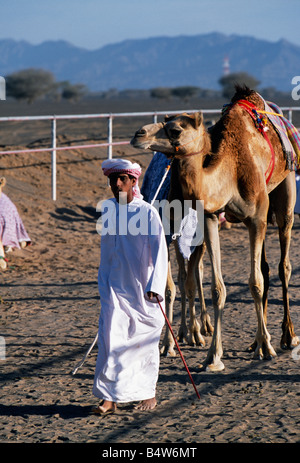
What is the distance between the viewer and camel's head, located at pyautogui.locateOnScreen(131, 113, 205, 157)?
498cm

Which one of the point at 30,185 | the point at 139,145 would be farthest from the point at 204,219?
the point at 30,185

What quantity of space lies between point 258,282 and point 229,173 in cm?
90

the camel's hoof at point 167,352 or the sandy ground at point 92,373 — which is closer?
the sandy ground at point 92,373

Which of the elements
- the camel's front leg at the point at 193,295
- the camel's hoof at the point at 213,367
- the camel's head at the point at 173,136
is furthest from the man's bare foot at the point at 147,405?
the camel's head at the point at 173,136

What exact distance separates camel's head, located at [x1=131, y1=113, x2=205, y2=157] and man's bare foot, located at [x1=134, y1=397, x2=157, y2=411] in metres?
1.63

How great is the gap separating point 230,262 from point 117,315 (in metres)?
5.00

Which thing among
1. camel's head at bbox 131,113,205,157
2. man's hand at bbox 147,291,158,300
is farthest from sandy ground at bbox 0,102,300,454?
camel's head at bbox 131,113,205,157

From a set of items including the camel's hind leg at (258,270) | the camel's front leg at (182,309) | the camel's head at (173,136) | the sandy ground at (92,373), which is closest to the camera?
the sandy ground at (92,373)

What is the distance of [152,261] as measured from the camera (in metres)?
4.73

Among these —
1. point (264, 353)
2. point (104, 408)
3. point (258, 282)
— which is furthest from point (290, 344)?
point (104, 408)

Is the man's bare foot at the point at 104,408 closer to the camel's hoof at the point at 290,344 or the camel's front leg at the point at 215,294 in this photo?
the camel's front leg at the point at 215,294

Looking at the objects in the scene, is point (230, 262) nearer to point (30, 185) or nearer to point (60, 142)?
point (30, 185)

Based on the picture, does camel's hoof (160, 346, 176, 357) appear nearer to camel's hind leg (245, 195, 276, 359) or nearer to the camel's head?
camel's hind leg (245, 195, 276, 359)

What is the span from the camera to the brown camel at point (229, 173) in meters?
5.14
